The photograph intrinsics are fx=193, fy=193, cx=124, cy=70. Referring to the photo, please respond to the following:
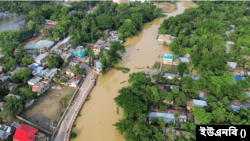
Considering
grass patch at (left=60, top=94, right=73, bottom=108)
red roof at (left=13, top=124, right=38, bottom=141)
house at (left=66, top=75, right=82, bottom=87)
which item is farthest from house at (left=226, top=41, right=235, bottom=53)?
red roof at (left=13, top=124, right=38, bottom=141)

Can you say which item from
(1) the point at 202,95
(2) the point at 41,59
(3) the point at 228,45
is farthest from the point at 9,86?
(3) the point at 228,45

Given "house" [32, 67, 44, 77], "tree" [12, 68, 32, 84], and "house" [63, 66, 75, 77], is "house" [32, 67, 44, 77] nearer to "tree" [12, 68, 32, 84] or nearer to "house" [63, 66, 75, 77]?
"tree" [12, 68, 32, 84]

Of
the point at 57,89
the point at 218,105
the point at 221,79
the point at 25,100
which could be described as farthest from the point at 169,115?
the point at 25,100

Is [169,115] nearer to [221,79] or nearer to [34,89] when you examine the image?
[221,79]

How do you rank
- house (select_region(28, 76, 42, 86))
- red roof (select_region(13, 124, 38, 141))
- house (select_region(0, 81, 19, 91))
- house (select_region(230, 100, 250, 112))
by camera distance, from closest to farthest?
red roof (select_region(13, 124, 38, 141))
house (select_region(230, 100, 250, 112))
house (select_region(0, 81, 19, 91))
house (select_region(28, 76, 42, 86))

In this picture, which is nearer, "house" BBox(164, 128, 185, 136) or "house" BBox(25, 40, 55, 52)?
"house" BBox(164, 128, 185, 136)

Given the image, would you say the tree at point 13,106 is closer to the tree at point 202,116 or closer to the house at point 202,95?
the tree at point 202,116

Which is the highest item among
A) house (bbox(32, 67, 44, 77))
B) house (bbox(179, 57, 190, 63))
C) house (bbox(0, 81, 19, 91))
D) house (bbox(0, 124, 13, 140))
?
house (bbox(32, 67, 44, 77))
